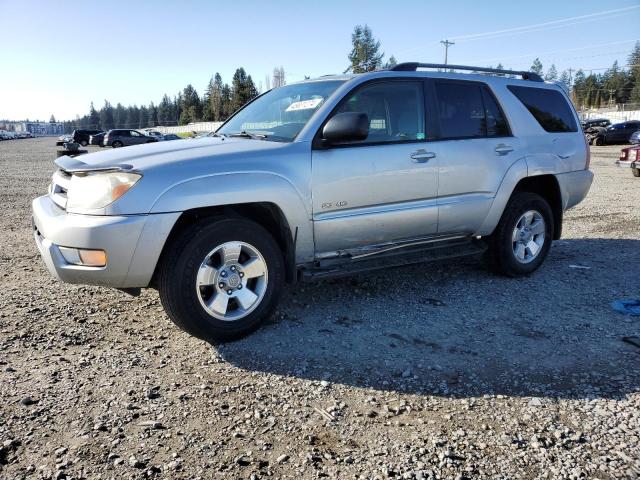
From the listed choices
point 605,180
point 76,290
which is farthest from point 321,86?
point 605,180

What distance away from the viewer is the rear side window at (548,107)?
5.46 metres

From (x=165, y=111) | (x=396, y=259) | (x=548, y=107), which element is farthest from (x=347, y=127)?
(x=165, y=111)

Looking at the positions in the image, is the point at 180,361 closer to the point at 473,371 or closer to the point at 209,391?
the point at 209,391

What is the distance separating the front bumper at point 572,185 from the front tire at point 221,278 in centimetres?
346

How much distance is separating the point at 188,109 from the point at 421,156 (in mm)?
121651

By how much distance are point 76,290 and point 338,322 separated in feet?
8.06

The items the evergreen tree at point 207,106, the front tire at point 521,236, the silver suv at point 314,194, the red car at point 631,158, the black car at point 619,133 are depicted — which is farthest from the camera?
the evergreen tree at point 207,106

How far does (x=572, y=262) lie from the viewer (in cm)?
606

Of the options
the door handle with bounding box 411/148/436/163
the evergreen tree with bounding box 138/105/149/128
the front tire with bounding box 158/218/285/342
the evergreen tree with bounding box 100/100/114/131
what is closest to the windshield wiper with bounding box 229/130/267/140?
the front tire with bounding box 158/218/285/342

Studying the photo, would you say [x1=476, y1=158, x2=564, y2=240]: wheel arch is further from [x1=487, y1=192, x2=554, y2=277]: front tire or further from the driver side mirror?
the driver side mirror

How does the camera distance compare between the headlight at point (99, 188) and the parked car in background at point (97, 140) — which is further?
the parked car in background at point (97, 140)

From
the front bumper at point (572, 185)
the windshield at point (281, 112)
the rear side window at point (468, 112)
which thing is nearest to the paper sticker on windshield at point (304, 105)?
the windshield at point (281, 112)

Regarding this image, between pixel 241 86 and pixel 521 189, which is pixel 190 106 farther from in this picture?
pixel 521 189

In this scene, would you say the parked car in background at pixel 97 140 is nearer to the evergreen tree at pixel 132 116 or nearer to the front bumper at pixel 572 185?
the front bumper at pixel 572 185
